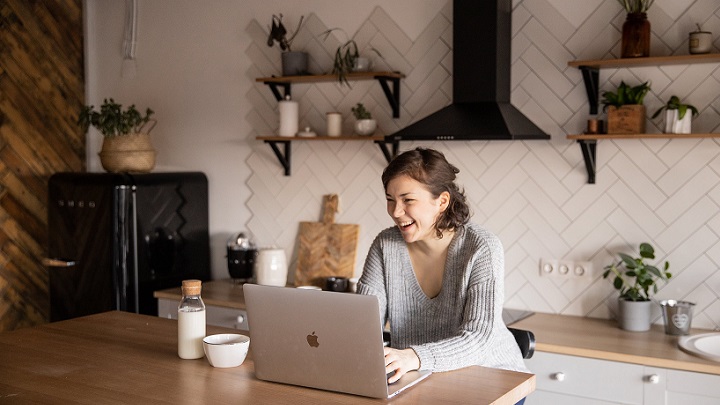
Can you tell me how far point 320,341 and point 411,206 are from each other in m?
0.68

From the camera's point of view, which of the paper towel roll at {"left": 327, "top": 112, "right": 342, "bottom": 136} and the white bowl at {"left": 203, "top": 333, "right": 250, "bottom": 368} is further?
the paper towel roll at {"left": 327, "top": 112, "right": 342, "bottom": 136}

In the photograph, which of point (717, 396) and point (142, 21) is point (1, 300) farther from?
point (717, 396)

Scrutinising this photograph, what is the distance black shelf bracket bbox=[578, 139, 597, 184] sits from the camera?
3.40 m

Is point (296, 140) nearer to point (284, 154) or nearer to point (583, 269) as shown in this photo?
point (284, 154)

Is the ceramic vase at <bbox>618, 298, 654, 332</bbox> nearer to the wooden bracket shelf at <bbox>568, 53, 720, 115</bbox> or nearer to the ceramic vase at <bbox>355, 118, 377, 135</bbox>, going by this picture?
the wooden bracket shelf at <bbox>568, 53, 720, 115</bbox>

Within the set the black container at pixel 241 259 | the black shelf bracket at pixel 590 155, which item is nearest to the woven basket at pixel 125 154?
the black container at pixel 241 259

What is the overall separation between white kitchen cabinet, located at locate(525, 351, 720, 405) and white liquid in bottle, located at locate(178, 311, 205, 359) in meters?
1.40

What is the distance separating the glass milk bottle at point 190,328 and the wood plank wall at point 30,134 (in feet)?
8.77

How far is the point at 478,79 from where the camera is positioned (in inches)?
138

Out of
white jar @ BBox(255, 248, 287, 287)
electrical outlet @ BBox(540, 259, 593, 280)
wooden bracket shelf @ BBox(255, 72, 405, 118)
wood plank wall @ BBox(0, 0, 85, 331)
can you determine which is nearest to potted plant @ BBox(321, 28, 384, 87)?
wooden bracket shelf @ BBox(255, 72, 405, 118)

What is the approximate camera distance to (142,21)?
4.86 meters

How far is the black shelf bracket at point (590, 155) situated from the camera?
3396mm

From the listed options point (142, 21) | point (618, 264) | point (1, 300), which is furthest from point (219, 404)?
point (142, 21)

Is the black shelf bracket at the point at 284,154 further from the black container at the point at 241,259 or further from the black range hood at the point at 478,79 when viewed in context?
the black range hood at the point at 478,79
